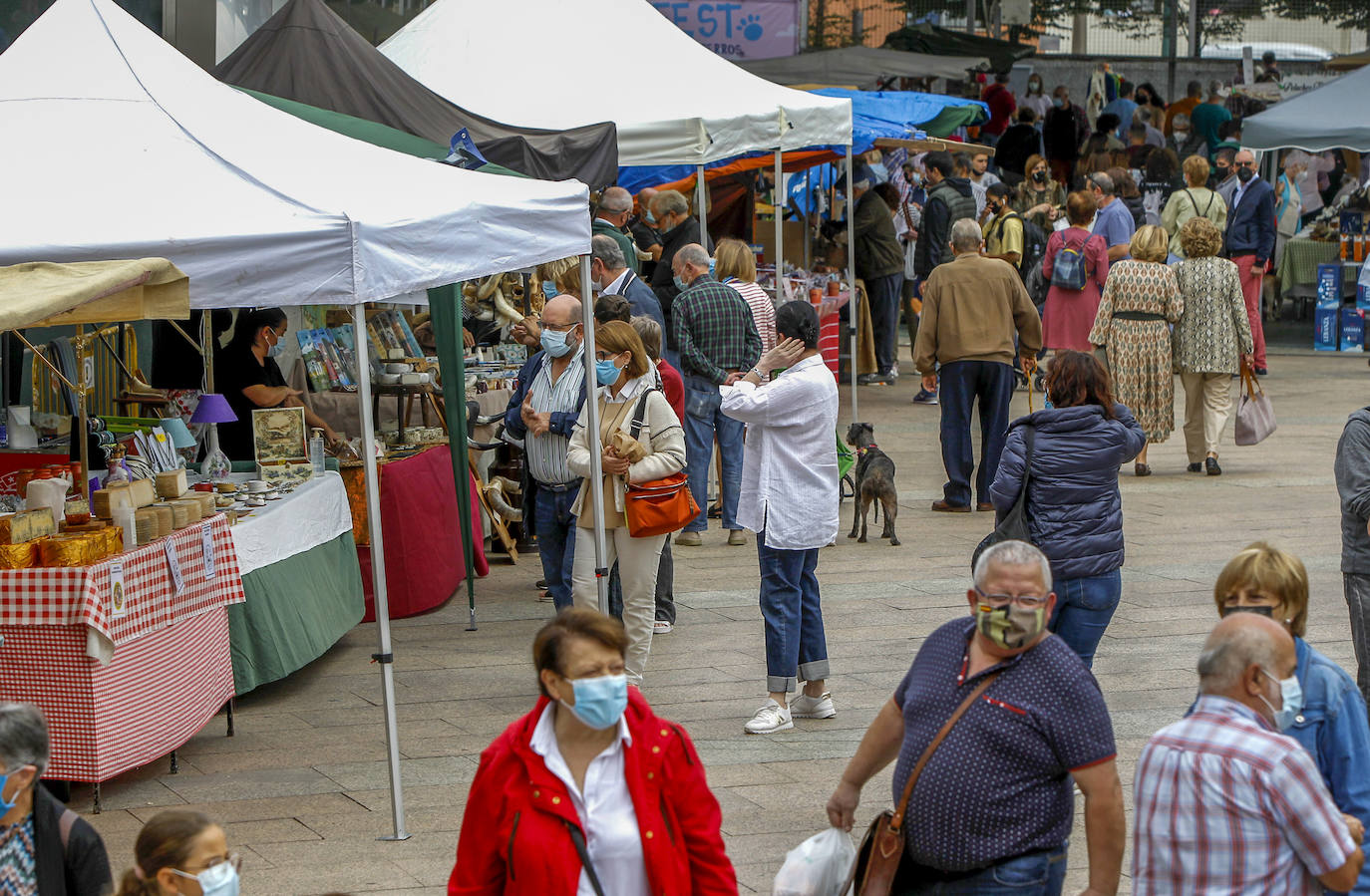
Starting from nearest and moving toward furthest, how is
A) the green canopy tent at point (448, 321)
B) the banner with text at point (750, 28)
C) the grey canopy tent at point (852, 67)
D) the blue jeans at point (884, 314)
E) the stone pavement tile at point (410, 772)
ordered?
the stone pavement tile at point (410, 772)
the green canopy tent at point (448, 321)
the blue jeans at point (884, 314)
the grey canopy tent at point (852, 67)
the banner with text at point (750, 28)

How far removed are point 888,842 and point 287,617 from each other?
4.35m

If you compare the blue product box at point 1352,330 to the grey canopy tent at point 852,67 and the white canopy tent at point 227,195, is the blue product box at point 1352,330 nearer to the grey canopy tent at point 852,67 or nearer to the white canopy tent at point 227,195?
the grey canopy tent at point 852,67

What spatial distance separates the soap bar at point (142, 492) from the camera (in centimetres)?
655

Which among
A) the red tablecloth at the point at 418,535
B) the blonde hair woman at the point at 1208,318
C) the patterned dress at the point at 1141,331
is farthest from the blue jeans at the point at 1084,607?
the blonde hair woman at the point at 1208,318

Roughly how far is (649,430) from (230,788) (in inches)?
89.8

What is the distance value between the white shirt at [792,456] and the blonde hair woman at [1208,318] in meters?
6.58

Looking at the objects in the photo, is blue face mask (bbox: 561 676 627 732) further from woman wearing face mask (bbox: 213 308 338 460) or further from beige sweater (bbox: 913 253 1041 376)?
beige sweater (bbox: 913 253 1041 376)

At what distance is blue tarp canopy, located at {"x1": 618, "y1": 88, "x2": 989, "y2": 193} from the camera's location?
51.5 ft

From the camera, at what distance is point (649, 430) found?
718 cm

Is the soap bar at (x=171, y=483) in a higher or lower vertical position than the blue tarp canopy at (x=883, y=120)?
lower

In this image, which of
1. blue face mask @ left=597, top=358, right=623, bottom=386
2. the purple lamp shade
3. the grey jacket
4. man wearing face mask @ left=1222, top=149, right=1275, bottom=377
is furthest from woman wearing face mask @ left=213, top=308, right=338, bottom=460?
man wearing face mask @ left=1222, top=149, right=1275, bottom=377

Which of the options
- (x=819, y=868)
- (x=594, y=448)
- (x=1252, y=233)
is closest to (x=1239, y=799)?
(x=819, y=868)

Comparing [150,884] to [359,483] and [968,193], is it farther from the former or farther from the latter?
[968,193]

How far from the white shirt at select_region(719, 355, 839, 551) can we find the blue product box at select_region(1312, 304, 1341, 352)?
52.2 ft
